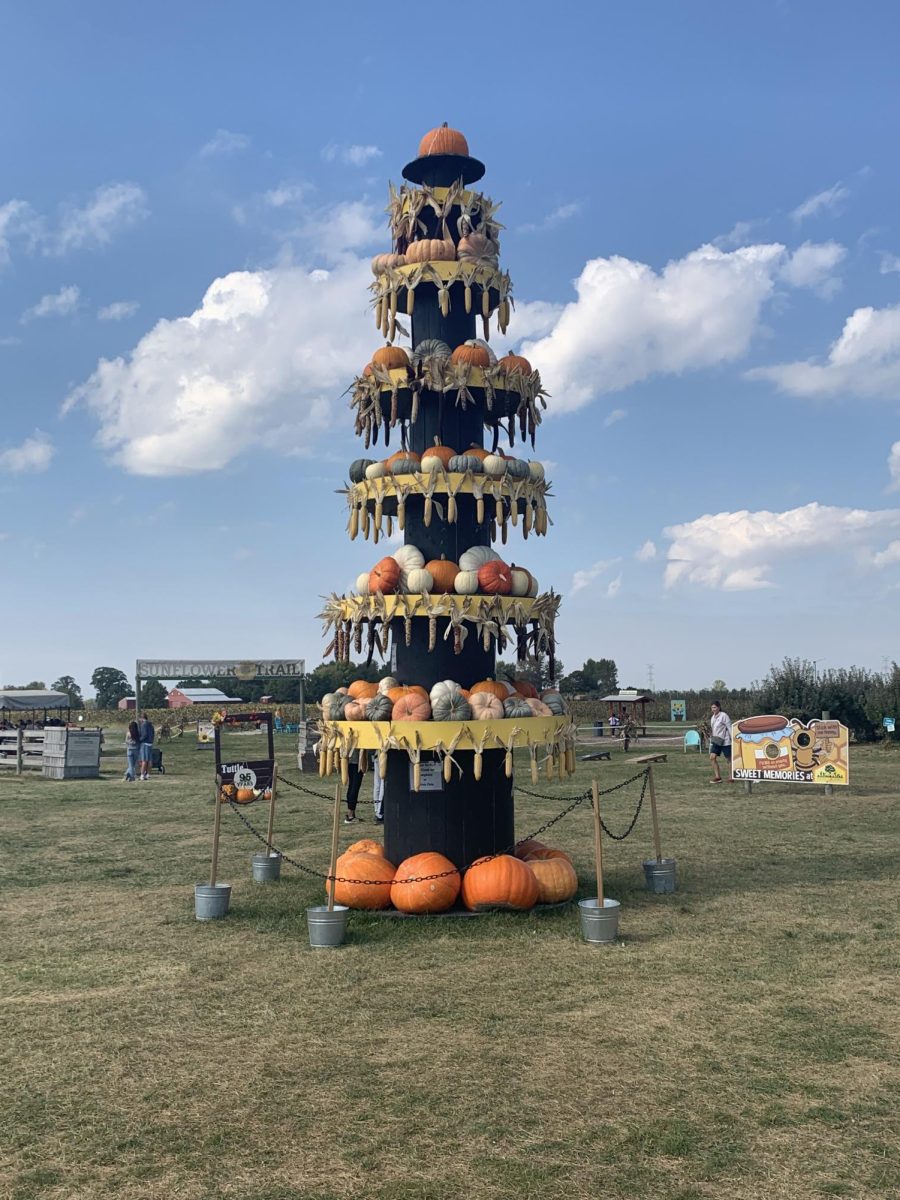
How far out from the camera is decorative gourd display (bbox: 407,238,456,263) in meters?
13.2

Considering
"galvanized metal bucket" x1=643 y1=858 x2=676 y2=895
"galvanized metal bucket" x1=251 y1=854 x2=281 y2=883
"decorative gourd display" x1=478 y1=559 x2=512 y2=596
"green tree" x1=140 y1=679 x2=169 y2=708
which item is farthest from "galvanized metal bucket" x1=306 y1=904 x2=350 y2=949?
"green tree" x1=140 y1=679 x2=169 y2=708

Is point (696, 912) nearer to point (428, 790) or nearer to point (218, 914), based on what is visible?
point (428, 790)

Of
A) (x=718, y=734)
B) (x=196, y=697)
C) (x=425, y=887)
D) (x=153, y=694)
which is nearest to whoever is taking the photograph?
(x=425, y=887)

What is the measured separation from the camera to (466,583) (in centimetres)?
1227

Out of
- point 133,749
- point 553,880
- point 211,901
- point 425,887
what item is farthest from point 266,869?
point 133,749

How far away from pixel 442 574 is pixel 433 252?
424 centimetres

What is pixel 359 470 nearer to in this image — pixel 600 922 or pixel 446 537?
pixel 446 537

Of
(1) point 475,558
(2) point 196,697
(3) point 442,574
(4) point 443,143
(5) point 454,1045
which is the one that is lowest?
(5) point 454,1045

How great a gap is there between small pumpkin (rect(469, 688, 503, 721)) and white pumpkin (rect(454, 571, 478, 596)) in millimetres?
1241

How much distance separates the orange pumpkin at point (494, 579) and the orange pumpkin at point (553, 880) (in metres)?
3.28

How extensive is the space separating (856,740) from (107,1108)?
39872 mm

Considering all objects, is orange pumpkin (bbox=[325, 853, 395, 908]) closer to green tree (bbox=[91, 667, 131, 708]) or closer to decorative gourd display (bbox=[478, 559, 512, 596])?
decorative gourd display (bbox=[478, 559, 512, 596])

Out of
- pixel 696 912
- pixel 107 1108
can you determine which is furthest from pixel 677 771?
pixel 107 1108

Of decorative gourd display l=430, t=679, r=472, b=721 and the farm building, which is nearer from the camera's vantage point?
decorative gourd display l=430, t=679, r=472, b=721
